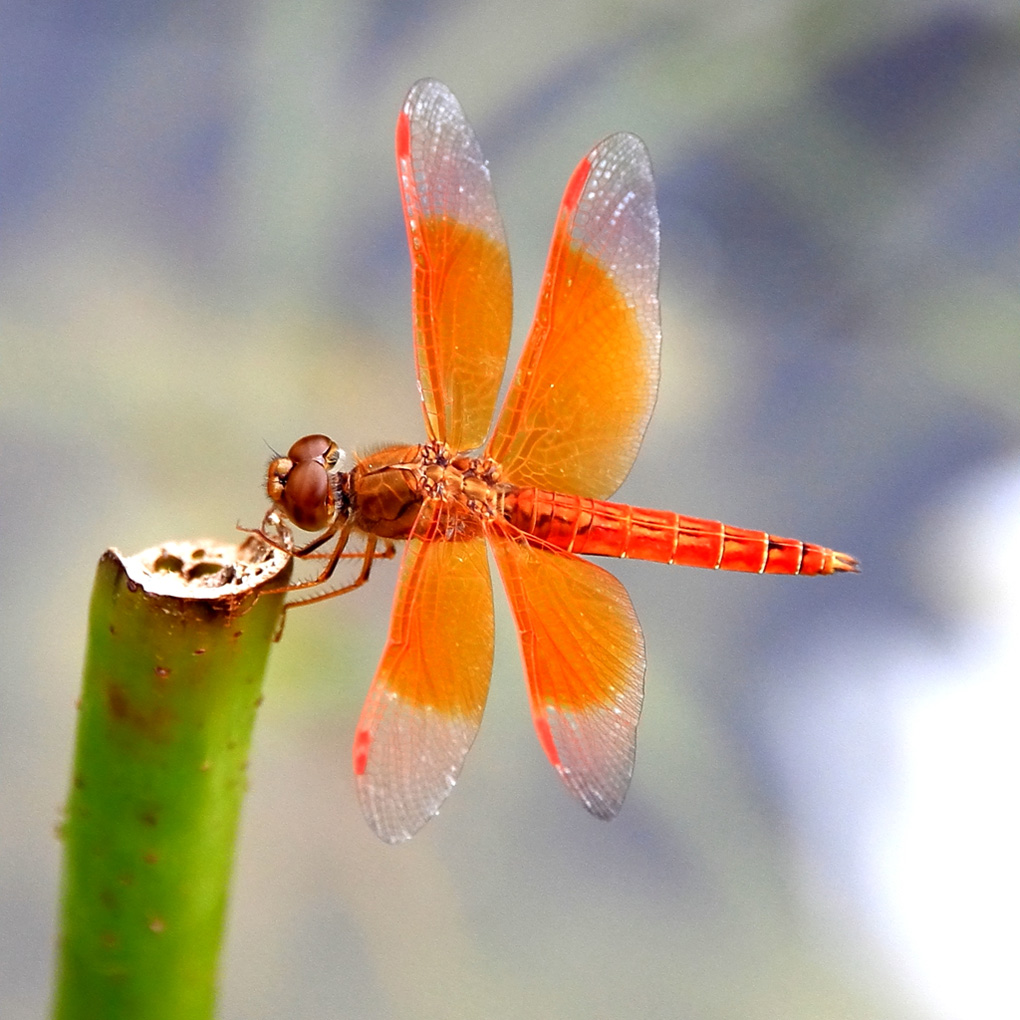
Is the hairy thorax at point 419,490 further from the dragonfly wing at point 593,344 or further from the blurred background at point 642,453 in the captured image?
the blurred background at point 642,453

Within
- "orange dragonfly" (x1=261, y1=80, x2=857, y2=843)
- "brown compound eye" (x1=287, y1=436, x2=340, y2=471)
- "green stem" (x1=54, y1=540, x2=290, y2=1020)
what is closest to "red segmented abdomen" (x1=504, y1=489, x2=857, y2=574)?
"orange dragonfly" (x1=261, y1=80, x2=857, y2=843)

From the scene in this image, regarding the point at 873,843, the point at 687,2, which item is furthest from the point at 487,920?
the point at 687,2

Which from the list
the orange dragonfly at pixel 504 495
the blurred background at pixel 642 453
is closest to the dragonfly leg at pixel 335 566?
the orange dragonfly at pixel 504 495

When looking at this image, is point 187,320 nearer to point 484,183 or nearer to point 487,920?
point 484,183

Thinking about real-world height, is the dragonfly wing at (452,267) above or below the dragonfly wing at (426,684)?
above

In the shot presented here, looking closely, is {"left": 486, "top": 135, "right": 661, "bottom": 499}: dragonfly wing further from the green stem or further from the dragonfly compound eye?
the green stem
